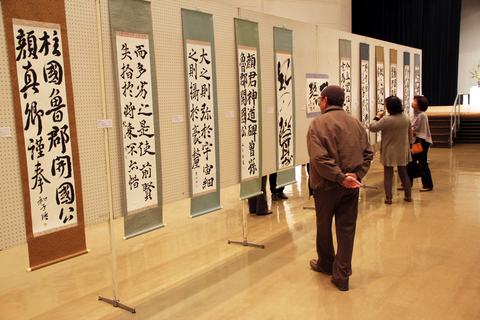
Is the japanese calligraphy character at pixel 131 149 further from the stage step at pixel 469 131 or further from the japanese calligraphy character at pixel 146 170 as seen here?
the stage step at pixel 469 131

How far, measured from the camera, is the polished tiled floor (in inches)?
123

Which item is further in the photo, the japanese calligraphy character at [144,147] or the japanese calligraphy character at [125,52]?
the japanese calligraphy character at [144,147]

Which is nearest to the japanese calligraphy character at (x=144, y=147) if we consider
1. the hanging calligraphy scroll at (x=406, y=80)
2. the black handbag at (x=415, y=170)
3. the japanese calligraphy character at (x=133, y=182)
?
the japanese calligraphy character at (x=133, y=182)

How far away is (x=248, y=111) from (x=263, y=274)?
163 cm

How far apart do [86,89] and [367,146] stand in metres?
2.23

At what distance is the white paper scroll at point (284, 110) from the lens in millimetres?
4703

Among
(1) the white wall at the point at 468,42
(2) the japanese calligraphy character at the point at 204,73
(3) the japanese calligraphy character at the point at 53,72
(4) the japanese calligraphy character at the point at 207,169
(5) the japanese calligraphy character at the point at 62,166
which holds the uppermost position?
(1) the white wall at the point at 468,42

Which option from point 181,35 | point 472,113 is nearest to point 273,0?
point 472,113

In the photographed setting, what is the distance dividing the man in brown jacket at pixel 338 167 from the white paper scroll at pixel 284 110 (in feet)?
4.26

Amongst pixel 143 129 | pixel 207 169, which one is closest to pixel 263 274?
pixel 207 169

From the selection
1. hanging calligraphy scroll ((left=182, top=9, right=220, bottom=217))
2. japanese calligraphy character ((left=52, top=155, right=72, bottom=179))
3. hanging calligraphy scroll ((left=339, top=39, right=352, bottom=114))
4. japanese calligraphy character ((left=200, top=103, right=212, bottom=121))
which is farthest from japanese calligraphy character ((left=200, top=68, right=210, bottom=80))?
hanging calligraphy scroll ((left=339, top=39, right=352, bottom=114))

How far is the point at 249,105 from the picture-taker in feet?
14.1

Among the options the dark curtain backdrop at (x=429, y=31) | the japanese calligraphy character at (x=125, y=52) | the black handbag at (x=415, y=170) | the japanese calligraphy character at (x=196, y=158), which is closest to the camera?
the japanese calligraphy character at (x=125, y=52)

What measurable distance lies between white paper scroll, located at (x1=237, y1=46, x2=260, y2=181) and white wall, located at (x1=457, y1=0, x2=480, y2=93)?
16.3m
